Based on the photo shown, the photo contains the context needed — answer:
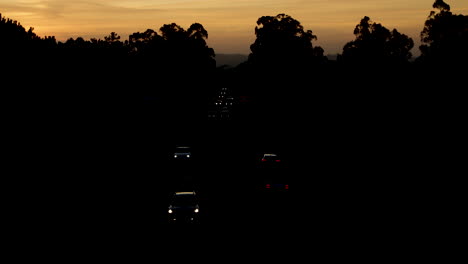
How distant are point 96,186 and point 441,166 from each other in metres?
16.3

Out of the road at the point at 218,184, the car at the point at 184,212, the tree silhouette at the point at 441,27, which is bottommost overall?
the road at the point at 218,184

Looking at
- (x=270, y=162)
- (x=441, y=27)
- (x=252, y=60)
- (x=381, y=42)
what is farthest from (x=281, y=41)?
(x=270, y=162)

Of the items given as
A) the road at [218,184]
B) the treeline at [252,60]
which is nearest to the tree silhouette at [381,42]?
the treeline at [252,60]

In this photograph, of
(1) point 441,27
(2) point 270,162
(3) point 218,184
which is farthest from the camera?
(1) point 441,27

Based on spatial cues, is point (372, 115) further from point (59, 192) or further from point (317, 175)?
point (59, 192)

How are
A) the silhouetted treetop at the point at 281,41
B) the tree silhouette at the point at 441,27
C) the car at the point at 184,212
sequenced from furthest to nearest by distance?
the silhouetted treetop at the point at 281,41
the tree silhouette at the point at 441,27
the car at the point at 184,212

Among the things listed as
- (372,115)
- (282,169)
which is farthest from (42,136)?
(372,115)

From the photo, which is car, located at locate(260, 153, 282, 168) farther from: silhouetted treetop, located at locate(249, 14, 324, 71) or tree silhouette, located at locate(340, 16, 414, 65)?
silhouetted treetop, located at locate(249, 14, 324, 71)

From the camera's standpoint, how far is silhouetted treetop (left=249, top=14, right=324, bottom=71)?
5910 inches

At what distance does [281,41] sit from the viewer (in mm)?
153250

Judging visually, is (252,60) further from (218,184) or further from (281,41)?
(218,184)

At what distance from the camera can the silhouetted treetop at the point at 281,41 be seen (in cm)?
15012

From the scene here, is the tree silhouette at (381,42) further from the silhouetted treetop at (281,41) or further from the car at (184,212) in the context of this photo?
the car at (184,212)

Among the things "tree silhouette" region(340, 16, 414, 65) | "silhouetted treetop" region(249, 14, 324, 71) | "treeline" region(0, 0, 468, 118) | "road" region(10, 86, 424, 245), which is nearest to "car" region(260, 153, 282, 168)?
"road" region(10, 86, 424, 245)
